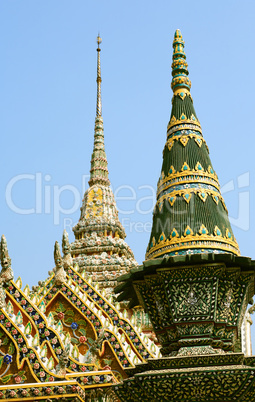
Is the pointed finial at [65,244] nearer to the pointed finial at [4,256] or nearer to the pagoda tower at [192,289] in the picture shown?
the pointed finial at [4,256]

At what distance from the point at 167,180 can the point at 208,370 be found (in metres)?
3.12

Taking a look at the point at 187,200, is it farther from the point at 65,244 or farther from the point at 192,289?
the point at 65,244

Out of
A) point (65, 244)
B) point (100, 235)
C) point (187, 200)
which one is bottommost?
point (187, 200)

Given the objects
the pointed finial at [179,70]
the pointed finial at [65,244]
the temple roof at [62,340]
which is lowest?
the temple roof at [62,340]

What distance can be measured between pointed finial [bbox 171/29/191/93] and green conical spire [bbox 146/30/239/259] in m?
0.31

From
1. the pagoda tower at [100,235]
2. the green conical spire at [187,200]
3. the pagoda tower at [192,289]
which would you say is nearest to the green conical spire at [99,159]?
the pagoda tower at [100,235]

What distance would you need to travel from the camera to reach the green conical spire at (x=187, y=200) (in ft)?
31.0

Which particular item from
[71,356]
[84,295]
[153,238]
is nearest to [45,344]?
[71,356]

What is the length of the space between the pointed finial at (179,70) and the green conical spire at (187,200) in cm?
31

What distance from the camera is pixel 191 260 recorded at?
880 cm

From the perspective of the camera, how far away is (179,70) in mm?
11266

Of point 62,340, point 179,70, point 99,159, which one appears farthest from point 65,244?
point 99,159

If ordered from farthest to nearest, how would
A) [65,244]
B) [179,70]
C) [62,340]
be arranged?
[65,244]
[62,340]
[179,70]

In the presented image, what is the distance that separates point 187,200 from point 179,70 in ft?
8.68
